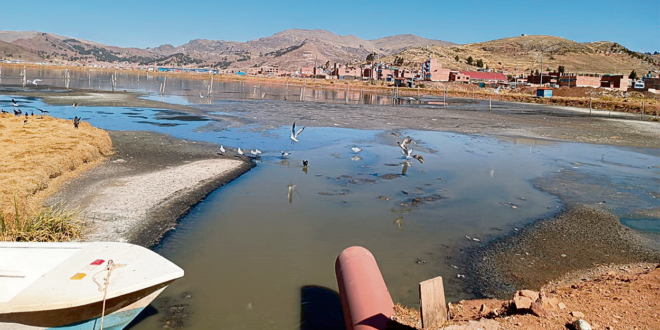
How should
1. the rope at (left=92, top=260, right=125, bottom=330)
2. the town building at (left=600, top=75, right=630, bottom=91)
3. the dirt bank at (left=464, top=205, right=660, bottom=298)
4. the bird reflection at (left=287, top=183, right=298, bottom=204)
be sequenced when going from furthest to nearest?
the town building at (left=600, top=75, right=630, bottom=91) < the bird reflection at (left=287, top=183, right=298, bottom=204) < the dirt bank at (left=464, top=205, right=660, bottom=298) < the rope at (left=92, top=260, right=125, bottom=330)

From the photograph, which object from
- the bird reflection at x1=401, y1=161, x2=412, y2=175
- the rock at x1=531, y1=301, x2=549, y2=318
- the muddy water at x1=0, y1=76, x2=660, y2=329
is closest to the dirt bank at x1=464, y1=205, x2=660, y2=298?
the muddy water at x1=0, y1=76, x2=660, y2=329

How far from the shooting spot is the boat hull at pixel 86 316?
5.36 meters

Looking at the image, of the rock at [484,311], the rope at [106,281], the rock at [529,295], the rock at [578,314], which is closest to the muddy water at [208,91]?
the rope at [106,281]

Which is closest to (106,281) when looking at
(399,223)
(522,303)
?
(522,303)

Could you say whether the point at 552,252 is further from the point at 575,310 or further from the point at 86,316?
the point at 86,316

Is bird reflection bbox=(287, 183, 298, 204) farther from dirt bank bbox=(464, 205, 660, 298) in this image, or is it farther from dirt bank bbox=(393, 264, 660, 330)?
dirt bank bbox=(393, 264, 660, 330)

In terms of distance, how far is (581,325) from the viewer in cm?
Result: 497

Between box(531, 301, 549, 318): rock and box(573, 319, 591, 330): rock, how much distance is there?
312mm

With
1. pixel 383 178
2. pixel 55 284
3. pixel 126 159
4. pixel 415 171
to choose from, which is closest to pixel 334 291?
pixel 55 284

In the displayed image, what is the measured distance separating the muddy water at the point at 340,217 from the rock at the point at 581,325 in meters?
3.16

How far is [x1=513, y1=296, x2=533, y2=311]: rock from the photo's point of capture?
545cm

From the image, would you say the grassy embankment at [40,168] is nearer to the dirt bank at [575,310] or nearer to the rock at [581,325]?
the dirt bank at [575,310]

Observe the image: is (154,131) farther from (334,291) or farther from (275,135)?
(334,291)

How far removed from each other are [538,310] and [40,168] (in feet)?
45.7
